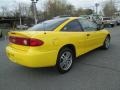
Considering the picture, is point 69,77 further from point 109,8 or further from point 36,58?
point 109,8

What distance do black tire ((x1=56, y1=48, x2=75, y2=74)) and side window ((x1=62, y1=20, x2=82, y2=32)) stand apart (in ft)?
1.97

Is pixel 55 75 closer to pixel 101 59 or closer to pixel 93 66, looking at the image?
pixel 93 66

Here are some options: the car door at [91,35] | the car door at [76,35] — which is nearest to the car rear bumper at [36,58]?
the car door at [76,35]

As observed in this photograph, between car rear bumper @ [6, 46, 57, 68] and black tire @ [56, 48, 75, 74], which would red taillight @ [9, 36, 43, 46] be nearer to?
car rear bumper @ [6, 46, 57, 68]

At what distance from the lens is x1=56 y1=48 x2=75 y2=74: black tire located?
496 centimetres

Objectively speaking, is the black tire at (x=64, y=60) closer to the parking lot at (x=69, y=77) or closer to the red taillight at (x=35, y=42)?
the parking lot at (x=69, y=77)

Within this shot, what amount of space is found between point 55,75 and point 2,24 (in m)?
46.5

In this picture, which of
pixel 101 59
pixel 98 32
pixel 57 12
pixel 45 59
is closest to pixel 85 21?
pixel 98 32

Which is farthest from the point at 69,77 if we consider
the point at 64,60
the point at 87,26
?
the point at 87,26

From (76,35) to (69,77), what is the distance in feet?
4.32

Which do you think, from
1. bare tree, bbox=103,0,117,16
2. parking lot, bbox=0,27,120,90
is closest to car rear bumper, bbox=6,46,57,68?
parking lot, bbox=0,27,120,90

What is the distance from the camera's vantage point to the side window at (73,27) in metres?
5.40

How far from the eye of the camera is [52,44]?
182 inches

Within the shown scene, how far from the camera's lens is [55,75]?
197 inches
